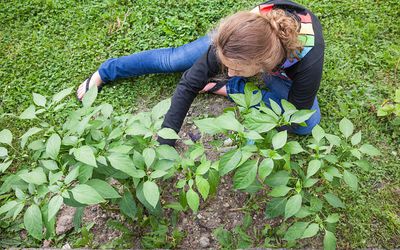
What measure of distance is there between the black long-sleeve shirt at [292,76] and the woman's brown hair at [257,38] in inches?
Result: 8.7

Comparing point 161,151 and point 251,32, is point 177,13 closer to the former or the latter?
point 251,32

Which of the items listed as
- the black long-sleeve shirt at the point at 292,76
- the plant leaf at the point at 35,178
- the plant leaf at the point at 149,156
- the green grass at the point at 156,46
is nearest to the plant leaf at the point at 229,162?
the plant leaf at the point at 149,156

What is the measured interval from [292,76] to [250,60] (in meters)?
0.45

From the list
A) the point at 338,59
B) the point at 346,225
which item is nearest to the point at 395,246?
the point at 346,225

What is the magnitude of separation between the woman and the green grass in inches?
6.7

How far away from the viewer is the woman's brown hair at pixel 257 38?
68.6 inches

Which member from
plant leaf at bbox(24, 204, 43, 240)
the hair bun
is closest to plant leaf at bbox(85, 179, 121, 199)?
plant leaf at bbox(24, 204, 43, 240)

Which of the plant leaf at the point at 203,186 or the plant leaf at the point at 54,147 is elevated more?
the plant leaf at the point at 54,147

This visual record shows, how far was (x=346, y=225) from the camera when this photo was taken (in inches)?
88.4

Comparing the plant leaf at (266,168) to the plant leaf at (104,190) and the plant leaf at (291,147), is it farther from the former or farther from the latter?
the plant leaf at (104,190)

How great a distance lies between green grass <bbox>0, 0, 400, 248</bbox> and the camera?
8.80ft

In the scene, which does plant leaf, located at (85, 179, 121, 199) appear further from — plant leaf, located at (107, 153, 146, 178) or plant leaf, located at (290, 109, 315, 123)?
plant leaf, located at (290, 109, 315, 123)

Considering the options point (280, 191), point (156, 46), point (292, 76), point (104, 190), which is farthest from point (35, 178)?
point (156, 46)

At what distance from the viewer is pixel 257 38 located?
174 cm
